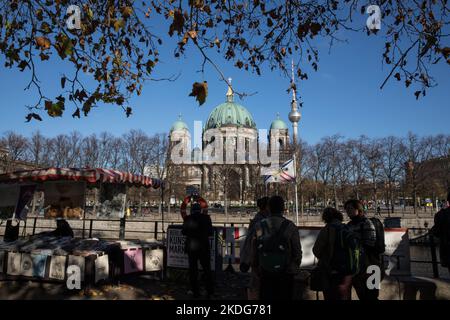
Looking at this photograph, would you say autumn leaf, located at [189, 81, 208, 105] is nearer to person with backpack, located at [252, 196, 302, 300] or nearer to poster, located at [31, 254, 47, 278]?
person with backpack, located at [252, 196, 302, 300]

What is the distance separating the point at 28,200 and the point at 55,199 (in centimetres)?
74

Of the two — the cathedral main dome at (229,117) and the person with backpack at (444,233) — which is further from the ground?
the cathedral main dome at (229,117)

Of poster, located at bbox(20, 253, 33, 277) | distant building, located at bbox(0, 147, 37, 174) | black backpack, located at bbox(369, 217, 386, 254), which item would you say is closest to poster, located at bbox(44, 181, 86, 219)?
poster, located at bbox(20, 253, 33, 277)

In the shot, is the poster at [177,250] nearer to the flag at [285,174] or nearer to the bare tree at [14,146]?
the flag at [285,174]

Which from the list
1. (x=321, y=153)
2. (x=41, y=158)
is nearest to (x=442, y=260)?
(x=321, y=153)

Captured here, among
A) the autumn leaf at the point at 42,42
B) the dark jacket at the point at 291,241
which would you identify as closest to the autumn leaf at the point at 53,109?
the autumn leaf at the point at 42,42

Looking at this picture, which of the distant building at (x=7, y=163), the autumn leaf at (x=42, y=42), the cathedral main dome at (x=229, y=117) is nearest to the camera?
the autumn leaf at (x=42, y=42)

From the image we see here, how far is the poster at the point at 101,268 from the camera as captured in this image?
23.2ft

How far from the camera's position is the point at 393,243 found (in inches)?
321

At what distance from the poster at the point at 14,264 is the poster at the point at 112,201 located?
270 centimetres

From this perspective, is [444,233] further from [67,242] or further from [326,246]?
[67,242]

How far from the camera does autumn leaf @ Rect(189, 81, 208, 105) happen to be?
187 inches

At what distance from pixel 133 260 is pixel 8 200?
425 centimetres
